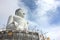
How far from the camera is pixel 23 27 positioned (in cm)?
464

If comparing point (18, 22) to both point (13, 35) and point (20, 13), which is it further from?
point (13, 35)

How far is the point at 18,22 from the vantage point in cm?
470

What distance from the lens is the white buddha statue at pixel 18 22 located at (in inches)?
179

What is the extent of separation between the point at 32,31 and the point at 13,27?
0.34 metres

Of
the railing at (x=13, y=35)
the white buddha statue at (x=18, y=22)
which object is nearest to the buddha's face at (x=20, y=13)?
the white buddha statue at (x=18, y=22)

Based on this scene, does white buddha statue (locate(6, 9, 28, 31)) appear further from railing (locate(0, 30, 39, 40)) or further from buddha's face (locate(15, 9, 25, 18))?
railing (locate(0, 30, 39, 40))

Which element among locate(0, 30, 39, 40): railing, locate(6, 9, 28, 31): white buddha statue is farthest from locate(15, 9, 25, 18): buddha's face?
locate(0, 30, 39, 40): railing

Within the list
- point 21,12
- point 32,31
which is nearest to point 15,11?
point 21,12

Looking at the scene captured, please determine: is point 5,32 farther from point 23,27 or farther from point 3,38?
point 23,27

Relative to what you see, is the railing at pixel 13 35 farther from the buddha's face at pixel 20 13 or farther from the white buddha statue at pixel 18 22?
the buddha's face at pixel 20 13

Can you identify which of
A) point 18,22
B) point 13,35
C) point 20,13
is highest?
point 20,13

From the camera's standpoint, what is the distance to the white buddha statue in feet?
14.9

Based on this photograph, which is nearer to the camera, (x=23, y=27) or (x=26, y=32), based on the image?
(x=26, y=32)

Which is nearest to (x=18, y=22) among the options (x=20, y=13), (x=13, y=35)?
(x=20, y=13)
